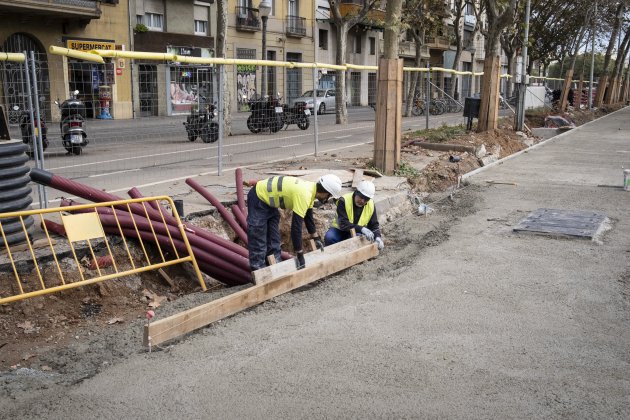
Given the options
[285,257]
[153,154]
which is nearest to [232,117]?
[153,154]

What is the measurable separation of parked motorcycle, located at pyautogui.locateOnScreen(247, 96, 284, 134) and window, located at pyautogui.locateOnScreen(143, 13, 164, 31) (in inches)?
636

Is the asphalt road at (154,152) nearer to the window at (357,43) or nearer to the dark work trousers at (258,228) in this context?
the dark work trousers at (258,228)

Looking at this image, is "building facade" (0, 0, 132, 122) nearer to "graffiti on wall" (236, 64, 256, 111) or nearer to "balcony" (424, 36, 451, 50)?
"graffiti on wall" (236, 64, 256, 111)

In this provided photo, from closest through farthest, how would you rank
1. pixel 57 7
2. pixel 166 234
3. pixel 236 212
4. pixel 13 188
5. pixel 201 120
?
pixel 13 188 → pixel 166 234 → pixel 236 212 → pixel 201 120 → pixel 57 7

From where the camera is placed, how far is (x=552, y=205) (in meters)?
10.7

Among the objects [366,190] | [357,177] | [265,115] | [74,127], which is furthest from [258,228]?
[265,115]


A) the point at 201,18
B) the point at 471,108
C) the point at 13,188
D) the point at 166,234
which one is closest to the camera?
the point at 13,188

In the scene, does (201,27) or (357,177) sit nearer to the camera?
(357,177)

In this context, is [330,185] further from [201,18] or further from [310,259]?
[201,18]

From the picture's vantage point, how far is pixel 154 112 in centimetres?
A: 1125

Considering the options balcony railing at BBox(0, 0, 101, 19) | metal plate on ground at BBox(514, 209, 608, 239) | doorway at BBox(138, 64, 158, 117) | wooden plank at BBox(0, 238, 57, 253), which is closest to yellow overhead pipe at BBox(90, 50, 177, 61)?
doorway at BBox(138, 64, 158, 117)

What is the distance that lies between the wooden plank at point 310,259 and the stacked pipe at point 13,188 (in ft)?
7.83

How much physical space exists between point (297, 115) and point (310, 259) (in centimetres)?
1397

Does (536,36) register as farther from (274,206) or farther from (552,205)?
(274,206)
